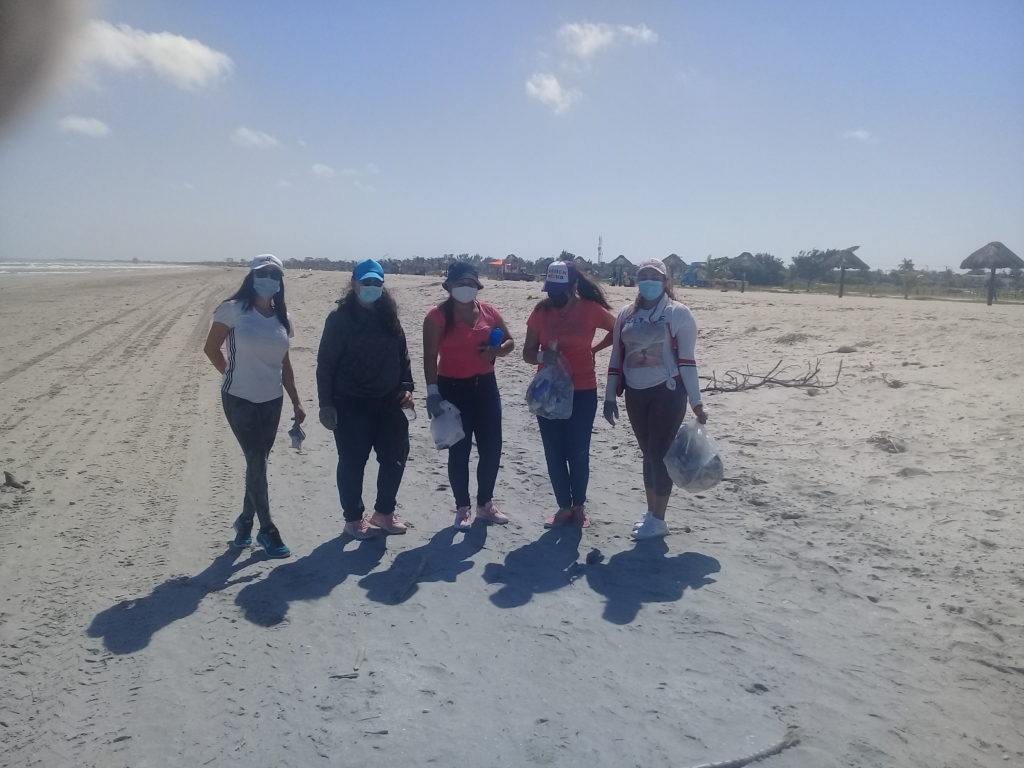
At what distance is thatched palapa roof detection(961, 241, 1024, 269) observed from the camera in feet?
76.8

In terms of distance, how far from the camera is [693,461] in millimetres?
5012

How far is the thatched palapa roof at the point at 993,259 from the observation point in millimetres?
23406

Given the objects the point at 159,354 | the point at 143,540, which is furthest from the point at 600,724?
the point at 159,354

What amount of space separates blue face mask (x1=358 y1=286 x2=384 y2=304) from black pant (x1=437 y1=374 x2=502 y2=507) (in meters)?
0.76

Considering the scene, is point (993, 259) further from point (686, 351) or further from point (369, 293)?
point (369, 293)

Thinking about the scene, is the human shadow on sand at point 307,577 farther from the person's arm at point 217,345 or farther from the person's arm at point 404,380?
the person's arm at point 217,345

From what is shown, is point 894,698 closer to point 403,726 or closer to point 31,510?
point 403,726

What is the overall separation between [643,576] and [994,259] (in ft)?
77.4

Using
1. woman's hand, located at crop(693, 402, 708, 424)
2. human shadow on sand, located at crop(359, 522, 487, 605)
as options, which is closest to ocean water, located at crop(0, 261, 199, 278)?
human shadow on sand, located at crop(359, 522, 487, 605)

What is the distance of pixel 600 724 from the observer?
123 inches

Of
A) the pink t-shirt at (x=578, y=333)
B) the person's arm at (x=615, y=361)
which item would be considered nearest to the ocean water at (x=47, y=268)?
the pink t-shirt at (x=578, y=333)

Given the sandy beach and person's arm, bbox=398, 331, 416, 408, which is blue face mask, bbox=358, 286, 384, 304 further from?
the sandy beach

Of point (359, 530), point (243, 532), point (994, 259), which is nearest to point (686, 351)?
point (359, 530)

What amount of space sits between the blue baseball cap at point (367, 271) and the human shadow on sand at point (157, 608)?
1.86m
